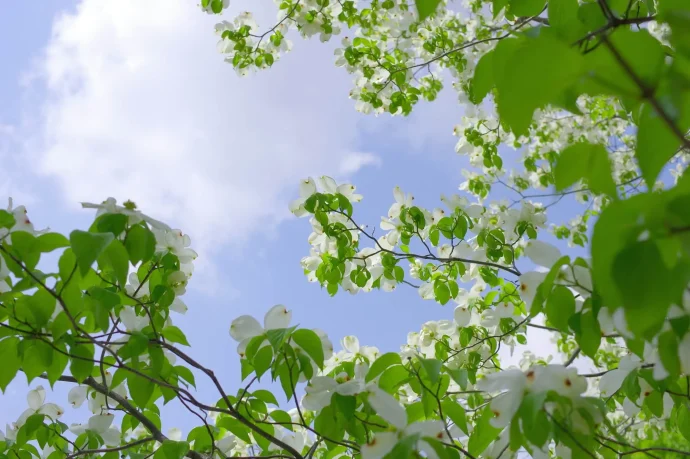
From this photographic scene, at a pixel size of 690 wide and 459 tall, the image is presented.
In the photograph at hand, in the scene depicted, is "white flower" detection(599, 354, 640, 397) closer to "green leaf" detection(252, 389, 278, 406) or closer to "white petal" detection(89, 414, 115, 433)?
"green leaf" detection(252, 389, 278, 406)

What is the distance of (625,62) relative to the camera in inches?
18.6

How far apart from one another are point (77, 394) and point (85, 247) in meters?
0.76

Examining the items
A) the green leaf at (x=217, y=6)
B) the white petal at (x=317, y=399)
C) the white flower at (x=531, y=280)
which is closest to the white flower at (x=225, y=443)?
the white petal at (x=317, y=399)

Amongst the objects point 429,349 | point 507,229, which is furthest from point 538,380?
point 507,229

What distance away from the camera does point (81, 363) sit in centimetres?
99

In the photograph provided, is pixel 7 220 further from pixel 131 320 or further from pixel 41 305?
pixel 131 320

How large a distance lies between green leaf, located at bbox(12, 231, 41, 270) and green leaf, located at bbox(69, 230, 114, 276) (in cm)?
14

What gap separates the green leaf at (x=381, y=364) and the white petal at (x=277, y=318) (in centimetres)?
17

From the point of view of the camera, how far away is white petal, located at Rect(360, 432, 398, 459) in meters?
0.78

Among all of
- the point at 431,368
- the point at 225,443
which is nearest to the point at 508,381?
the point at 431,368

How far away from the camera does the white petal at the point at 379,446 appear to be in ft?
2.56

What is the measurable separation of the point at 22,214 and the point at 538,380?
792 millimetres

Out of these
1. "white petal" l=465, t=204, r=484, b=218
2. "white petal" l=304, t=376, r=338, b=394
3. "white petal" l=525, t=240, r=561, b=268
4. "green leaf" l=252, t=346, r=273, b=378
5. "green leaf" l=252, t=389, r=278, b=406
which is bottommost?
"white petal" l=304, t=376, r=338, b=394

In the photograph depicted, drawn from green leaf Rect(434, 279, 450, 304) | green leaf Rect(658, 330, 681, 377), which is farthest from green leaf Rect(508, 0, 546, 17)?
green leaf Rect(434, 279, 450, 304)
